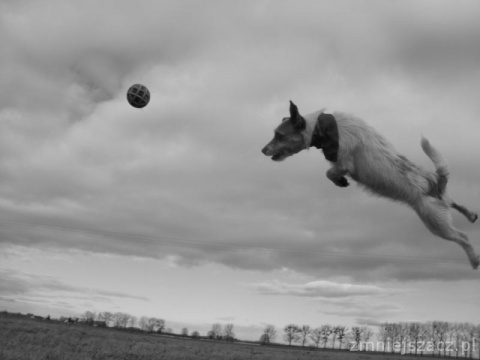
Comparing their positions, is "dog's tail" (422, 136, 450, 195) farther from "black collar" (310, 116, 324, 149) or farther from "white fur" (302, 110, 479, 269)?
"black collar" (310, 116, 324, 149)

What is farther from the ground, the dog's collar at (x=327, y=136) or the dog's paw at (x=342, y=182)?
the dog's collar at (x=327, y=136)

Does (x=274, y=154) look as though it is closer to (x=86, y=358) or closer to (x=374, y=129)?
(x=374, y=129)

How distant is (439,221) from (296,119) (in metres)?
2.19

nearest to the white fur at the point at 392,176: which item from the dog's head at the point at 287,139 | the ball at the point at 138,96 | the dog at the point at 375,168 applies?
the dog at the point at 375,168

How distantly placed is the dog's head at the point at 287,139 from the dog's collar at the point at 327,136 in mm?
184

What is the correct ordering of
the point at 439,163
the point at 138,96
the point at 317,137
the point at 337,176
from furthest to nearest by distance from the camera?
the point at 138,96 < the point at 439,163 < the point at 317,137 < the point at 337,176

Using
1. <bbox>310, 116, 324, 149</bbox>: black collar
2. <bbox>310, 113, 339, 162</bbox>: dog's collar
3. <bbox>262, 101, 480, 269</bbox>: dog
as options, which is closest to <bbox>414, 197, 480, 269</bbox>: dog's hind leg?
<bbox>262, 101, 480, 269</bbox>: dog

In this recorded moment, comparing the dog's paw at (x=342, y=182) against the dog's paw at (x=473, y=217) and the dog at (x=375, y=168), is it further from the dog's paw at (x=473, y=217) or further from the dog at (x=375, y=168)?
the dog's paw at (x=473, y=217)

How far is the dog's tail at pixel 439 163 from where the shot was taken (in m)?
6.27

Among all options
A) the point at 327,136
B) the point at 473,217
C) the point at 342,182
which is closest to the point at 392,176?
the point at 342,182

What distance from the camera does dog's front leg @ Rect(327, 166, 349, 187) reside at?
19.4 feet

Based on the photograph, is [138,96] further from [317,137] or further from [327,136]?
[327,136]

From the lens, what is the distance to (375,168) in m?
6.02

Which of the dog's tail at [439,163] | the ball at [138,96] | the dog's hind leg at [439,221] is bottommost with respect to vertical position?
the dog's hind leg at [439,221]
